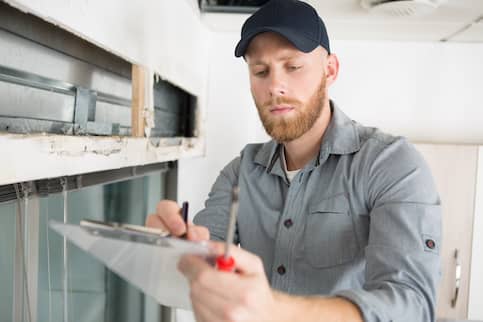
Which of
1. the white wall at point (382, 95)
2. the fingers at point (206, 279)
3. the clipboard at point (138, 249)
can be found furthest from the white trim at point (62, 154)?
the white wall at point (382, 95)

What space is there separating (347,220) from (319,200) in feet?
0.30

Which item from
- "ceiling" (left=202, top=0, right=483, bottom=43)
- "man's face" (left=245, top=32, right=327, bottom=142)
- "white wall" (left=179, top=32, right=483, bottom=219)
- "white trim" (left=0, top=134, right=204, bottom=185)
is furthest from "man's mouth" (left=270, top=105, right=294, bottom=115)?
"white wall" (left=179, top=32, right=483, bottom=219)

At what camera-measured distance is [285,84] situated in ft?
3.54

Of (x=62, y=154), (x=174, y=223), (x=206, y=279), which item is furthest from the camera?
(x=62, y=154)

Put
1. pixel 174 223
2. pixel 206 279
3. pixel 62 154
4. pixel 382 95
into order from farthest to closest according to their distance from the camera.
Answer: pixel 382 95, pixel 62 154, pixel 174 223, pixel 206 279

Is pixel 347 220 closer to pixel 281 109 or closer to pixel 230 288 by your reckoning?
pixel 281 109

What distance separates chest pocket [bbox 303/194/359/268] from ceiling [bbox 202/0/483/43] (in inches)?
44.0

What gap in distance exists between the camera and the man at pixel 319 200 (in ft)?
2.55

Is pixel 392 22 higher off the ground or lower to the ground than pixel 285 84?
higher

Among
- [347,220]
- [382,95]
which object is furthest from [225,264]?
[382,95]

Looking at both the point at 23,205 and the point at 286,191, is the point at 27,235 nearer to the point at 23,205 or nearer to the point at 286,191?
the point at 23,205

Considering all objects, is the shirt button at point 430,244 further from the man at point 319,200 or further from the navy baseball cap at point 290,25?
the navy baseball cap at point 290,25

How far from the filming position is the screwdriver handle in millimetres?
491

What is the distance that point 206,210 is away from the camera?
125 centimetres
